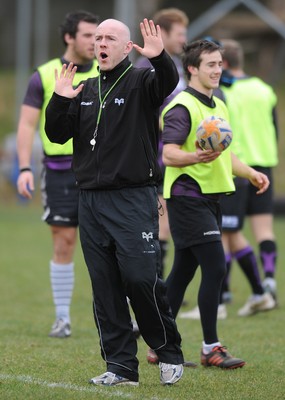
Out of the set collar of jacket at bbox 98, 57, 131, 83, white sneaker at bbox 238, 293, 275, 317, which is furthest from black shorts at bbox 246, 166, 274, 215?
collar of jacket at bbox 98, 57, 131, 83

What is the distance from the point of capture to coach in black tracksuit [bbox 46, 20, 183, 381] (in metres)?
5.23

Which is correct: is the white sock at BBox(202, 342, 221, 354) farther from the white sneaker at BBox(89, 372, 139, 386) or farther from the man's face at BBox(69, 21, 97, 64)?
the man's face at BBox(69, 21, 97, 64)

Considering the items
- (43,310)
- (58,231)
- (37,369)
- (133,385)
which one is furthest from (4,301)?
(133,385)

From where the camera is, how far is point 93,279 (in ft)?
17.6

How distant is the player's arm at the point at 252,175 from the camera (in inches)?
243

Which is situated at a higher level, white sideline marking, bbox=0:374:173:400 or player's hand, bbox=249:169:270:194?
player's hand, bbox=249:169:270:194

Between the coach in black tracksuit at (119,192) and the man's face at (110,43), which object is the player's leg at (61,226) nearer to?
the coach in black tracksuit at (119,192)

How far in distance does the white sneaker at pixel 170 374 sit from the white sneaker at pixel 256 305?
10.9 ft

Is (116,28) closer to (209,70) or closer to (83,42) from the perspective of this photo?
(209,70)

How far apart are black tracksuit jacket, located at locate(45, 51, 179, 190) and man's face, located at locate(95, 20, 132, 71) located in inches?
2.5

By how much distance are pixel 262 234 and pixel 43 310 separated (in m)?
2.27

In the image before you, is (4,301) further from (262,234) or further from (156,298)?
(156,298)

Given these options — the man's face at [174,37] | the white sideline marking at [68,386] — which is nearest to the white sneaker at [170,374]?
the white sideline marking at [68,386]

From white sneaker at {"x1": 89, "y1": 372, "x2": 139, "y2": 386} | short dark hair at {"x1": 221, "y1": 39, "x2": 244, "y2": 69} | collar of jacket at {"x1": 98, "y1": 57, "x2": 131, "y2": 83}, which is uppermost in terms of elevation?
short dark hair at {"x1": 221, "y1": 39, "x2": 244, "y2": 69}
